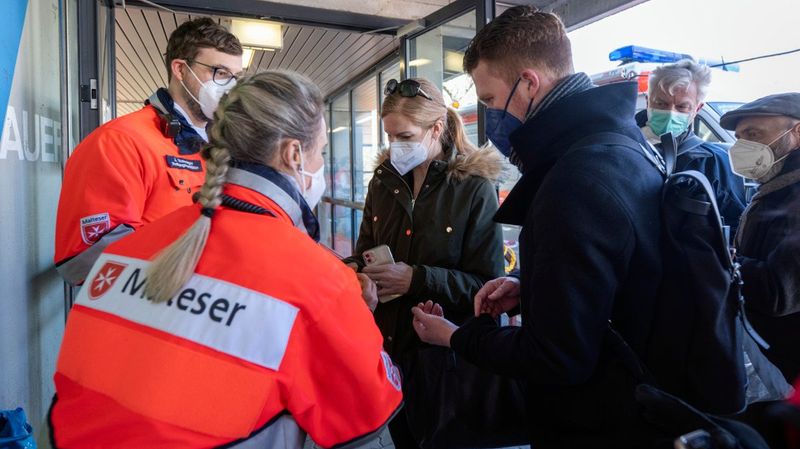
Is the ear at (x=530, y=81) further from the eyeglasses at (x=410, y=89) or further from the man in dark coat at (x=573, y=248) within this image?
the eyeglasses at (x=410, y=89)

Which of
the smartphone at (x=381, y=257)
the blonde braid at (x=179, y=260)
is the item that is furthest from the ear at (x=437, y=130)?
the blonde braid at (x=179, y=260)

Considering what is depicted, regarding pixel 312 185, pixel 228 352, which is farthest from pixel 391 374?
pixel 312 185

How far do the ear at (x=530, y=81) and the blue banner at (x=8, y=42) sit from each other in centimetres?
172

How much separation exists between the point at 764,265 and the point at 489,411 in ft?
4.22

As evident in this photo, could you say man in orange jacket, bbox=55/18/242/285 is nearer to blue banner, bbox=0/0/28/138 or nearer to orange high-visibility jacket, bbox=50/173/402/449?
blue banner, bbox=0/0/28/138

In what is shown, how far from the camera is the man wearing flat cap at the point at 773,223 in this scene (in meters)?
1.91

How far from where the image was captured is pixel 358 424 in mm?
1045

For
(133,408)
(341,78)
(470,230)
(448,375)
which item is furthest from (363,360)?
(341,78)

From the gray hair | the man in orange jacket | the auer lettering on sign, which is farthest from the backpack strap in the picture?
the auer lettering on sign

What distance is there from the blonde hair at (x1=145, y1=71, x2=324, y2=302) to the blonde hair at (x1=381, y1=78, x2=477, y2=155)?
0.90m

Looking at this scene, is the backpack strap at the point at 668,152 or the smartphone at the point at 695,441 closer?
the smartphone at the point at 695,441

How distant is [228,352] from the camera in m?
0.89

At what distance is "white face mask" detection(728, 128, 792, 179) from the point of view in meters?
2.24

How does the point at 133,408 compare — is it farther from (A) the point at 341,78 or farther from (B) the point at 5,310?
(A) the point at 341,78
